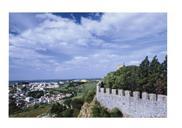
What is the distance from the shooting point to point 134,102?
4.99 metres

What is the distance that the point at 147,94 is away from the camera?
493 centimetres

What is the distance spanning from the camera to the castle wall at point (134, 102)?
4918 mm

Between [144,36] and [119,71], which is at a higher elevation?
[144,36]

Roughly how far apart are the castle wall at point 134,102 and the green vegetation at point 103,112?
3 centimetres

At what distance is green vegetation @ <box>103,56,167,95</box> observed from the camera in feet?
16.2

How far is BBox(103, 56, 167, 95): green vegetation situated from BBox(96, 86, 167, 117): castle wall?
0.17 feet

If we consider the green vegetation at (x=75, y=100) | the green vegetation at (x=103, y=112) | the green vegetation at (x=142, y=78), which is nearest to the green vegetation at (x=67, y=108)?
the green vegetation at (x=75, y=100)

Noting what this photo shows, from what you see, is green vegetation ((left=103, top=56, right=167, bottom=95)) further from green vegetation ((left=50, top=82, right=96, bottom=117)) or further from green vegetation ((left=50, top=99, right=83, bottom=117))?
green vegetation ((left=50, top=99, right=83, bottom=117))

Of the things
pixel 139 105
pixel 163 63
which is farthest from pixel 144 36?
pixel 139 105

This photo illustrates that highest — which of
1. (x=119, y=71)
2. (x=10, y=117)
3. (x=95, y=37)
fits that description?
(x=95, y=37)

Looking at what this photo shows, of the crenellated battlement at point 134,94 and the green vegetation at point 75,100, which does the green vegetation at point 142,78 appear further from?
the green vegetation at point 75,100

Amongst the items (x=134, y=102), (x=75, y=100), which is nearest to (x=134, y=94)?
(x=134, y=102)
